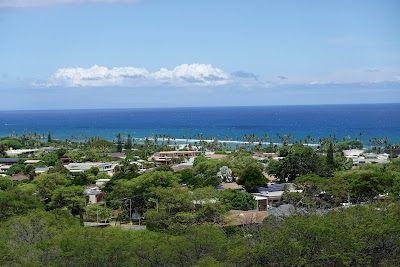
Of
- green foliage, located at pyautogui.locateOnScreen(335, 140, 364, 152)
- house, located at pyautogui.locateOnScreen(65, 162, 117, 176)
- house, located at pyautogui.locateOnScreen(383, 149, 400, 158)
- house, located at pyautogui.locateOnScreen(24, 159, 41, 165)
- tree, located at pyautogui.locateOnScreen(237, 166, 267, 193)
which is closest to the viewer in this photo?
tree, located at pyautogui.locateOnScreen(237, 166, 267, 193)

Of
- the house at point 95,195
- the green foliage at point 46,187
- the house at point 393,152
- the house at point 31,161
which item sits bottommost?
the house at point 95,195

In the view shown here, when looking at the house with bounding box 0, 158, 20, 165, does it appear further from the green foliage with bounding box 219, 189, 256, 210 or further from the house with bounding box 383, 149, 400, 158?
the house with bounding box 383, 149, 400, 158

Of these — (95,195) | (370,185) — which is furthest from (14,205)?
(370,185)

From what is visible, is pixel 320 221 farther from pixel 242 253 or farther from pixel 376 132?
pixel 376 132

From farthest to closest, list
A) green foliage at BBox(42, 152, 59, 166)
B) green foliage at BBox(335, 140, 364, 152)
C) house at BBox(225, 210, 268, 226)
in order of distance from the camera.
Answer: green foliage at BBox(335, 140, 364, 152) → green foliage at BBox(42, 152, 59, 166) → house at BBox(225, 210, 268, 226)

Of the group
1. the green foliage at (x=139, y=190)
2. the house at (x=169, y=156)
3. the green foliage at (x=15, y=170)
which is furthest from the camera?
the house at (x=169, y=156)

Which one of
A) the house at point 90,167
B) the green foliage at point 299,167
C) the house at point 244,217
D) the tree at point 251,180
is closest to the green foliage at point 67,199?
the house at point 244,217

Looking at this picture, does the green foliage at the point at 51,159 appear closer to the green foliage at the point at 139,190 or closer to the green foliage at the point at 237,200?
the green foliage at the point at 139,190

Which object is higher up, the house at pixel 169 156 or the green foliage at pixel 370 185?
the green foliage at pixel 370 185

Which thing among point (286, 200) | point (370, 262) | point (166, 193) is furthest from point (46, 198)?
point (370, 262)

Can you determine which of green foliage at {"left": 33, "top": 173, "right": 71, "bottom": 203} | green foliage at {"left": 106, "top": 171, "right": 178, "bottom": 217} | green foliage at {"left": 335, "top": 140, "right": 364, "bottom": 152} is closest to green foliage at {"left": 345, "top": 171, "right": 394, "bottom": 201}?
green foliage at {"left": 106, "top": 171, "right": 178, "bottom": 217}
